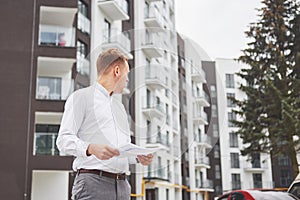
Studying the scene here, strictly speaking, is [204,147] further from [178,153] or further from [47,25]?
[47,25]

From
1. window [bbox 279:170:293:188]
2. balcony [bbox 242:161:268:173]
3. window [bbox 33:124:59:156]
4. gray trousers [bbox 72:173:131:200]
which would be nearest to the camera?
gray trousers [bbox 72:173:131:200]

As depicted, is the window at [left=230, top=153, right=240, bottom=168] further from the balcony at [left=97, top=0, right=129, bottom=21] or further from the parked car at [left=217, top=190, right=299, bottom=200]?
the parked car at [left=217, top=190, right=299, bottom=200]

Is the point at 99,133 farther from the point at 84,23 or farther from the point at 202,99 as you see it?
the point at 84,23

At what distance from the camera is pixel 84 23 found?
605 inches

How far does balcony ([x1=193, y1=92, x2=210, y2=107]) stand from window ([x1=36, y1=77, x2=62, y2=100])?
34.4 feet

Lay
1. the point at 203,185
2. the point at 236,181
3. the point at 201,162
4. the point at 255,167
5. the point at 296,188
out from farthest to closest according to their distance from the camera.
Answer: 1. the point at 255,167
2. the point at 236,181
3. the point at 203,185
4. the point at 296,188
5. the point at 201,162

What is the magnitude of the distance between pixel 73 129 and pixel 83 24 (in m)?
14.0

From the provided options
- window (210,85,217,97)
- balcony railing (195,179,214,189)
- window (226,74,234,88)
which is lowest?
window (210,85,217,97)

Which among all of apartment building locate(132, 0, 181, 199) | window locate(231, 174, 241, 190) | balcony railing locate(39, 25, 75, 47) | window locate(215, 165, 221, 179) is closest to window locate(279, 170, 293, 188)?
window locate(231, 174, 241, 190)

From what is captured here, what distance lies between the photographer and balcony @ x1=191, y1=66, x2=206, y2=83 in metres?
1.98

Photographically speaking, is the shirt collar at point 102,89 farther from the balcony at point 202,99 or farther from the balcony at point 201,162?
the balcony at point 201,162

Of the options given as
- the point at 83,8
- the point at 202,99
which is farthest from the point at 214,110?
the point at 83,8

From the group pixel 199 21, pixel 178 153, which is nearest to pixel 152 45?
pixel 178 153

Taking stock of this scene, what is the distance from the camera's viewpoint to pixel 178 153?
206 cm
